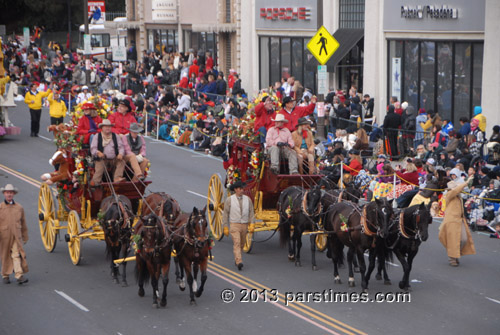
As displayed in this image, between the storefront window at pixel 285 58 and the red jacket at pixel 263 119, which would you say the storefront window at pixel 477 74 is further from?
the storefront window at pixel 285 58

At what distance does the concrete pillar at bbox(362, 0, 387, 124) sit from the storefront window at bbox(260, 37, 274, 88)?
872cm

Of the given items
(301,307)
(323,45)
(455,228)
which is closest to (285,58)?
(323,45)

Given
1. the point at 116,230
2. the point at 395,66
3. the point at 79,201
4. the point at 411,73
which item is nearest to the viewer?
the point at 116,230

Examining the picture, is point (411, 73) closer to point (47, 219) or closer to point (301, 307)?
point (47, 219)

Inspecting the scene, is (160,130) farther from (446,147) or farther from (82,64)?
(82,64)

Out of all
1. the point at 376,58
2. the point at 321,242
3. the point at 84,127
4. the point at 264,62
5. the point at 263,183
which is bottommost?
the point at 321,242

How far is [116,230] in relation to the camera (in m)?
15.6

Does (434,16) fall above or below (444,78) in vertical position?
above

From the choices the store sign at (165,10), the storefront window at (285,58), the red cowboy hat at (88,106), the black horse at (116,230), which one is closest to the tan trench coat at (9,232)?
the black horse at (116,230)

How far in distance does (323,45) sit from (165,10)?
24.7 m

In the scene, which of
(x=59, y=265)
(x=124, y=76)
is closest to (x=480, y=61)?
(x=59, y=265)

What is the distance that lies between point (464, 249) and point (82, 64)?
3764 centimetres

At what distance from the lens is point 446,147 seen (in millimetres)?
23531

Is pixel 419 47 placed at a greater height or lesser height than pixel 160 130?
greater
